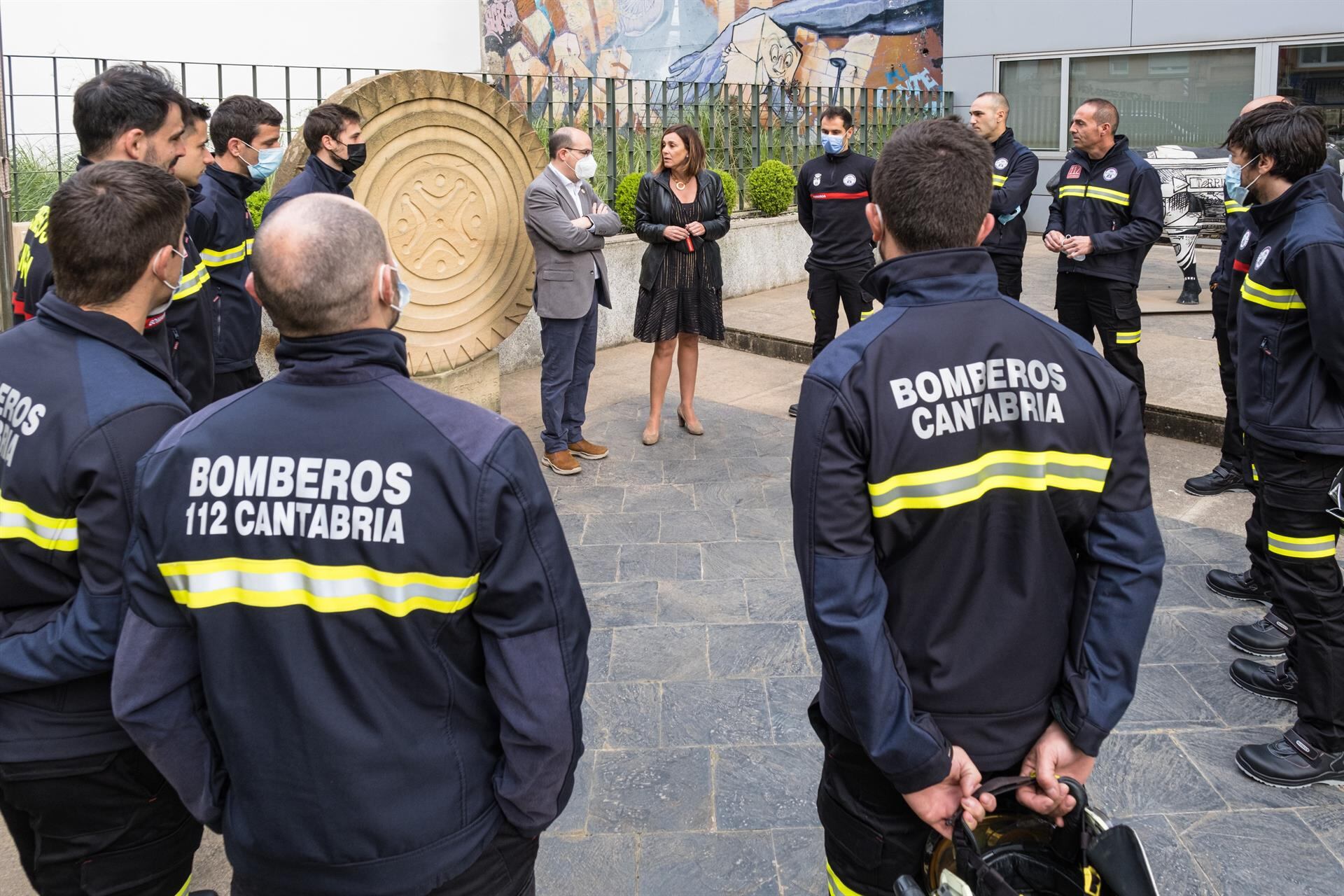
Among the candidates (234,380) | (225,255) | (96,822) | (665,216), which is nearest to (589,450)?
(665,216)

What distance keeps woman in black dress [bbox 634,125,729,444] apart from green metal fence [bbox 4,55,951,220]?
106cm

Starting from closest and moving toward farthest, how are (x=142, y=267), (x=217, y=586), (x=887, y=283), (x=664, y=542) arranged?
(x=217, y=586)
(x=887, y=283)
(x=142, y=267)
(x=664, y=542)

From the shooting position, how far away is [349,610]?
1865 millimetres

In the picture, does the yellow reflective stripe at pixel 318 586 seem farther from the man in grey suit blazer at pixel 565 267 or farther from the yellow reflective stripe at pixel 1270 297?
the man in grey suit blazer at pixel 565 267

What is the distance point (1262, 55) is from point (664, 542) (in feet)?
38.7

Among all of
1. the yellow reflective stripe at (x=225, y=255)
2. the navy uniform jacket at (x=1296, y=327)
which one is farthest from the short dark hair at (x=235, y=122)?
the navy uniform jacket at (x=1296, y=327)

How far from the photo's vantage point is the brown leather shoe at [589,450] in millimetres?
7109

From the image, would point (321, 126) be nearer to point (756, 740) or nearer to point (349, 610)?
point (756, 740)

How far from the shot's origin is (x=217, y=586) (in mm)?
1894

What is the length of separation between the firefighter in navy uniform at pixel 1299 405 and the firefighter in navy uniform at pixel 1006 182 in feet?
11.7

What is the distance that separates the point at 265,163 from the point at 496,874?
4442mm

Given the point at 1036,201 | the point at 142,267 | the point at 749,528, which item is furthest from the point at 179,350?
the point at 1036,201

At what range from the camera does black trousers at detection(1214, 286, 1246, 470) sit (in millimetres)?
6164

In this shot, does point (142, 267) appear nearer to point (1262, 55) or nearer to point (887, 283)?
point (887, 283)
